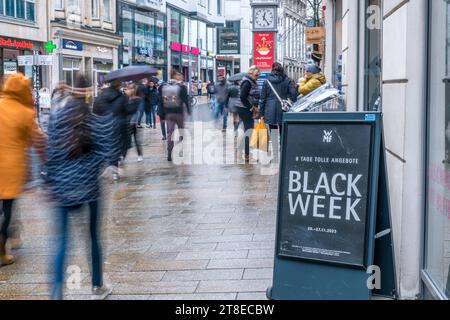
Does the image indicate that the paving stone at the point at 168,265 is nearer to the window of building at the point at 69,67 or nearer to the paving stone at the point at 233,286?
the paving stone at the point at 233,286

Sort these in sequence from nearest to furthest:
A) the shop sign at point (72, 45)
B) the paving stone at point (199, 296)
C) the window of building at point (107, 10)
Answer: the paving stone at point (199, 296) < the shop sign at point (72, 45) < the window of building at point (107, 10)

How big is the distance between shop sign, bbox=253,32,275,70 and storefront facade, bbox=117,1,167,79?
2518cm

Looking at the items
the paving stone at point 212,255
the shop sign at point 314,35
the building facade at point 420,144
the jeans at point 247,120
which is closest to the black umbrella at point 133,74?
the jeans at point 247,120

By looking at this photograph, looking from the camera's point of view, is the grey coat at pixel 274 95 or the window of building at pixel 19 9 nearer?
the grey coat at pixel 274 95

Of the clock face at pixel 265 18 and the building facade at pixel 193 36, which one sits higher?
the building facade at pixel 193 36

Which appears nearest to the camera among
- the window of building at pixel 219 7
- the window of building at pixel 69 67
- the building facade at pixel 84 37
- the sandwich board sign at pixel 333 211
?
the sandwich board sign at pixel 333 211

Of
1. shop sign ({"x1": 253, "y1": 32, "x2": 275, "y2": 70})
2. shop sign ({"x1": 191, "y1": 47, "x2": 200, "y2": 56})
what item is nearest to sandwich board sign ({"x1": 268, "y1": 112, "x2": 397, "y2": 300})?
shop sign ({"x1": 253, "y1": 32, "x2": 275, "y2": 70})

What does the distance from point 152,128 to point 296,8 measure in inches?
1991

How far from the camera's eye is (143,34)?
171ft

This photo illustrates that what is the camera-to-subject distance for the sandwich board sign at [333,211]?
482 cm

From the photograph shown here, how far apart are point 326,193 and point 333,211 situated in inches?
5.3

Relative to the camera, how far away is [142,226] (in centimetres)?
849

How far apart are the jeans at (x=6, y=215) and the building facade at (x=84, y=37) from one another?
94.0 feet

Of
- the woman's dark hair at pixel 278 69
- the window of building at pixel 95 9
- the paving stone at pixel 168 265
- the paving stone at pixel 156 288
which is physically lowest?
the paving stone at pixel 156 288
